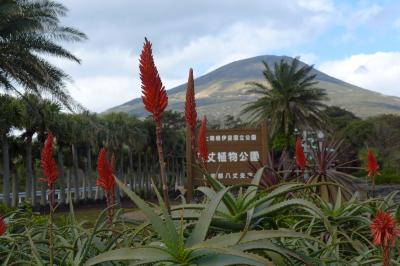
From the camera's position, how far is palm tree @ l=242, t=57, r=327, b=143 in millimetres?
40156

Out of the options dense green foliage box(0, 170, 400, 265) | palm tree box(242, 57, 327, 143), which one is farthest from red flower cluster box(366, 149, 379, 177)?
palm tree box(242, 57, 327, 143)

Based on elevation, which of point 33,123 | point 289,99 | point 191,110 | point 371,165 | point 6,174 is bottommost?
point 6,174

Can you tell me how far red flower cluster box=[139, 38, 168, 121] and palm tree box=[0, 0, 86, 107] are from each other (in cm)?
2013

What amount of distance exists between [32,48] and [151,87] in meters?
22.4

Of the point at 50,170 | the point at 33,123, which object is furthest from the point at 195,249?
the point at 33,123

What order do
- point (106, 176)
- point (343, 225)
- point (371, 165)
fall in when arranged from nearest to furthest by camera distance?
point (106, 176)
point (343, 225)
point (371, 165)

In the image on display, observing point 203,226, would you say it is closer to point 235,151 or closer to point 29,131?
point 235,151

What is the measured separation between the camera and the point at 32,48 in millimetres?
22766

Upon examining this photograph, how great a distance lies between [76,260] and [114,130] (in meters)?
52.9

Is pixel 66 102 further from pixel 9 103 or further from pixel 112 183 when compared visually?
pixel 112 183

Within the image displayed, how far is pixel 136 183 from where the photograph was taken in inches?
2768

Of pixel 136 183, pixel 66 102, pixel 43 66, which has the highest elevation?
pixel 43 66

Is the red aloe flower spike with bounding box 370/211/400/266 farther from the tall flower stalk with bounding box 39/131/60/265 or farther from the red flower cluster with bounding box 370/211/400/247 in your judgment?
the tall flower stalk with bounding box 39/131/60/265

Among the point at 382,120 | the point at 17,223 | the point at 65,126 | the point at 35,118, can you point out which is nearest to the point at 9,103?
the point at 35,118
